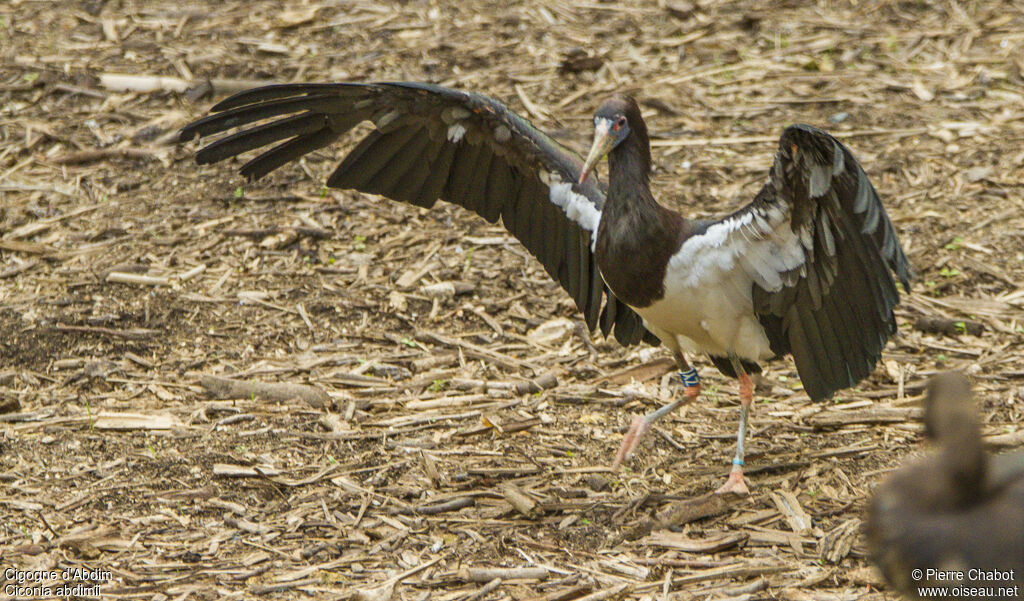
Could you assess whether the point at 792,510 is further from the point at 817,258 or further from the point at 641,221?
the point at 641,221

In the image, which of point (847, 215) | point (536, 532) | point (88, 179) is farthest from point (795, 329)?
point (88, 179)

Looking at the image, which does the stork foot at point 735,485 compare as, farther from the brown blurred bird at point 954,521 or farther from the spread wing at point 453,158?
the brown blurred bird at point 954,521

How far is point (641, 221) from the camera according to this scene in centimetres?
513

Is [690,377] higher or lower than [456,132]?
lower

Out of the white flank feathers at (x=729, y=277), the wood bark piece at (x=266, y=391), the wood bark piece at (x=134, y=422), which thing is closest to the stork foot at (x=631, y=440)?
the white flank feathers at (x=729, y=277)

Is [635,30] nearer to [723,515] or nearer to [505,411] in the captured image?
[505,411]

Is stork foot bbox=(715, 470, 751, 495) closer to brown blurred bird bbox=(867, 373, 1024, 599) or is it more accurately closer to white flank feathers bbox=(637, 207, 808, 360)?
white flank feathers bbox=(637, 207, 808, 360)

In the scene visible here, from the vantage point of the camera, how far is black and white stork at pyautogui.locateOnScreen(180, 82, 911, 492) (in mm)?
4793

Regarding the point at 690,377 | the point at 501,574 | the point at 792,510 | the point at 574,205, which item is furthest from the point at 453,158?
the point at 792,510

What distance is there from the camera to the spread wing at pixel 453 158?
553 cm

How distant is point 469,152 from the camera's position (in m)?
5.90

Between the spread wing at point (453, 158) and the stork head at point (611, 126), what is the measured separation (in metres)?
0.42

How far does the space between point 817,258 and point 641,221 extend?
79 centimetres

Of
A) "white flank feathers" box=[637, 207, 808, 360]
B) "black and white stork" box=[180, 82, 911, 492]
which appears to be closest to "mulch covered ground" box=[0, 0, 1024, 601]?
"black and white stork" box=[180, 82, 911, 492]
